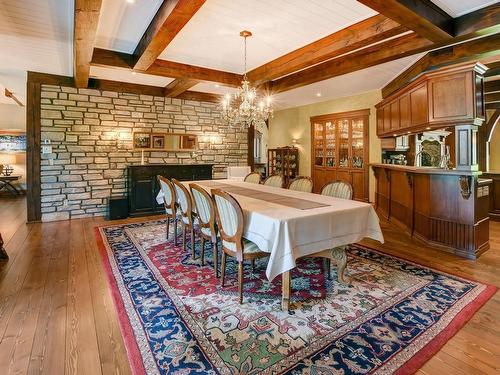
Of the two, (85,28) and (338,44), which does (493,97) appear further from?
(85,28)

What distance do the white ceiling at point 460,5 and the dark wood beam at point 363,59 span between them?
422mm

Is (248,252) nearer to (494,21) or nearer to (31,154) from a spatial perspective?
(494,21)

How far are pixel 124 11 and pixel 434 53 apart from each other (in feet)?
13.2

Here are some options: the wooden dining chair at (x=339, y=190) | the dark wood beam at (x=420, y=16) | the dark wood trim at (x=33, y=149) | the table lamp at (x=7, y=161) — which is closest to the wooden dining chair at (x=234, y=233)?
the wooden dining chair at (x=339, y=190)

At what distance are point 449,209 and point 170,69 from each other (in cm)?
442

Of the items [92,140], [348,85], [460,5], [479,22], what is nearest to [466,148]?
[479,22]

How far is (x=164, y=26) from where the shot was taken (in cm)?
277

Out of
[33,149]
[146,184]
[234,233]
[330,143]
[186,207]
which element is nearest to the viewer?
[234,233]

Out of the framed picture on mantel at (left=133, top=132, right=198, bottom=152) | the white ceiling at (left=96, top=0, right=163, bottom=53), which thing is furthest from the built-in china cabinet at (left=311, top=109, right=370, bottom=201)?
the white ceiling at (left=96, top=0, right=163, bottom=53)

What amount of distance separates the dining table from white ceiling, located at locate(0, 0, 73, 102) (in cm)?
248

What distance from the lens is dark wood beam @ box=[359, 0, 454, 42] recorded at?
7.99 ft

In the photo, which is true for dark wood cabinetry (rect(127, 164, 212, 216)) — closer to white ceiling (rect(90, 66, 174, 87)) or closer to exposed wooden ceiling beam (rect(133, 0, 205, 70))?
white ceiling (rect(90, 66, 174, 87))

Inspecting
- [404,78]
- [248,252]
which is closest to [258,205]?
[248,252]

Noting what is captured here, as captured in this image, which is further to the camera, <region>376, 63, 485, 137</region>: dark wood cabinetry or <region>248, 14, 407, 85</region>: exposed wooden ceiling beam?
<region>376, 63, 485, 137</region>: dark wood cabinetry
